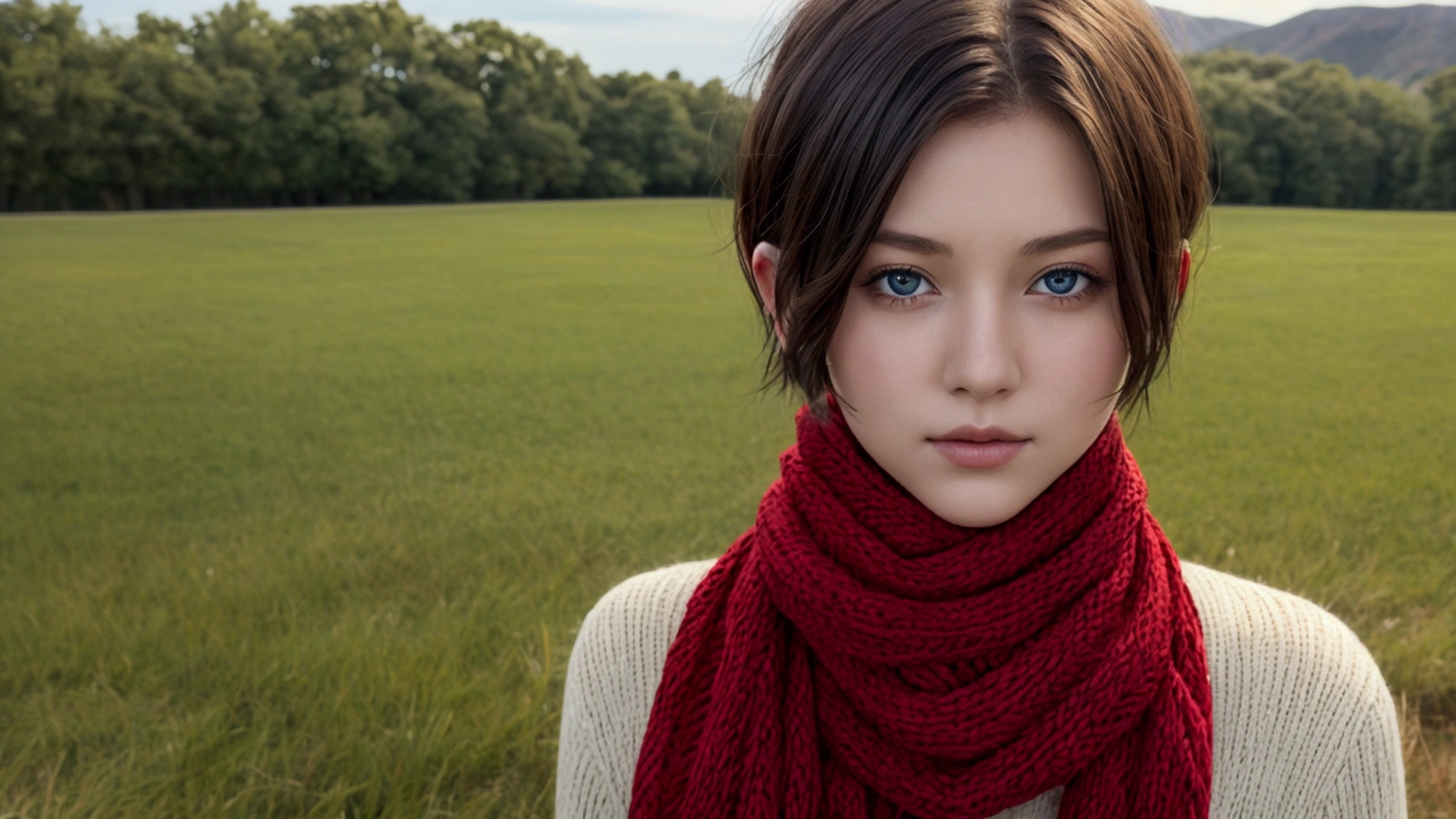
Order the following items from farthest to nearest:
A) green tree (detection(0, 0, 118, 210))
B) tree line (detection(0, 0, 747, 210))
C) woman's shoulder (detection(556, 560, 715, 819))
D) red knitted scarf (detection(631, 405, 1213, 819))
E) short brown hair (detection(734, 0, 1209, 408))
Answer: tree line (detection(0, 0, 747, 210)) < green tree (detection(0, 0, 118, 210)) < woman's shoulder (detection(556, 560, 715, 819)) < red knitted scarf (detection(631, 405, 1213, 819)) < short brown hair (detection(734, 0, 1209, 408))

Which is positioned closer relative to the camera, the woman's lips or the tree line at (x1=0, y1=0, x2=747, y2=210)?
the woman's lips

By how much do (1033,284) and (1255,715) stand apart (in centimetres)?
66

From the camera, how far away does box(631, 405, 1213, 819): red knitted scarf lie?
4.14ft

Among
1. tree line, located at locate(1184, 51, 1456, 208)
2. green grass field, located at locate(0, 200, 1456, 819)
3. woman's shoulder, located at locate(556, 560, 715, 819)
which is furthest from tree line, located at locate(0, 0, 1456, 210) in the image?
woman's shoulder, located at locate(556, 560, 715, 819)

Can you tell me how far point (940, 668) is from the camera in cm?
129

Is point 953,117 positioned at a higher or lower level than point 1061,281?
higher

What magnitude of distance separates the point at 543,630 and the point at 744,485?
64.8 inches

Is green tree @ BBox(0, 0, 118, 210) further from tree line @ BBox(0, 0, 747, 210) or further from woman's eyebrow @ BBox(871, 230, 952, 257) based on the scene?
woman's eyebrow @ BBox(871, 230, 952, 257)

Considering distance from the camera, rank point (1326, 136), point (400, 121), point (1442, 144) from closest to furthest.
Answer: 1. point (1442, 144)
2. point (1326, 136)
3. point (400, 121)

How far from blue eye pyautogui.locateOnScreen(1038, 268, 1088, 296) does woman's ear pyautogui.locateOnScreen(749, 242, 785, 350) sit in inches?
12.0

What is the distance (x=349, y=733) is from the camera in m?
2.55

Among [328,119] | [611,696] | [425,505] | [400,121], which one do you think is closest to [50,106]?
[328,119]

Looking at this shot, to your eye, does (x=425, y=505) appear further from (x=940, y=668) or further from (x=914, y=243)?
(x=914, y=243)

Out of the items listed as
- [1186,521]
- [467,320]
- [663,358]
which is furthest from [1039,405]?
[467,320]
